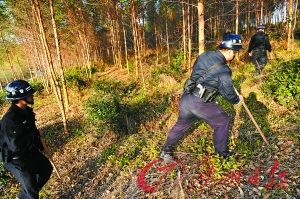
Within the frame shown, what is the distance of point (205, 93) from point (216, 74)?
0.38 metres

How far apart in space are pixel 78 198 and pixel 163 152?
6.57ft

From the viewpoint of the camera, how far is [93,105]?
9555 mm

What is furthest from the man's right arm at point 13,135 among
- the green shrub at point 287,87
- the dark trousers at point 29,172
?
the green shrub at point 287,87

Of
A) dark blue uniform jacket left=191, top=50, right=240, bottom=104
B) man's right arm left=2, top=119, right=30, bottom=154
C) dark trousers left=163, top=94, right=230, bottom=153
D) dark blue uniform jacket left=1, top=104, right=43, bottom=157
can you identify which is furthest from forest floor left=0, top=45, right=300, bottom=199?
man's right arm left=2, top=119, right=30, bottom=154

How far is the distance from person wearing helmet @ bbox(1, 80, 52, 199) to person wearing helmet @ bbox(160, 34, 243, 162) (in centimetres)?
267

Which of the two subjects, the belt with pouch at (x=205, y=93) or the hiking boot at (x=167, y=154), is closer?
the belt with pouch at (x=205, y=93)

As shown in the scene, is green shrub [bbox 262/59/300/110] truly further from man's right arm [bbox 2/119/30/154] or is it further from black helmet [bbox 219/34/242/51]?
man's right arm [bbox 2/119/30/154]

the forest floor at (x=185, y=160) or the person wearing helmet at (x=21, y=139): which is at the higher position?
the person wearing helmet at (x=21, y=139)

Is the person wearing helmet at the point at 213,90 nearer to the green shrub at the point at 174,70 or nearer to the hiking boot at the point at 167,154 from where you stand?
the hiking boot at the point at 167,154

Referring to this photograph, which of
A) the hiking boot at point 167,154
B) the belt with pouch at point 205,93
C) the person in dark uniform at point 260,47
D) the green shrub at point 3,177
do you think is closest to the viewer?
the belt with pouch at point 205,93

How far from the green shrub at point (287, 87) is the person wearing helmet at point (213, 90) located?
9.14 ft

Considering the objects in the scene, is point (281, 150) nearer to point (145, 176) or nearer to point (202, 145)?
point (202, 145)

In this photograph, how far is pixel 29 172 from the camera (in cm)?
438

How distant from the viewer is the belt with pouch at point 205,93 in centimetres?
461
